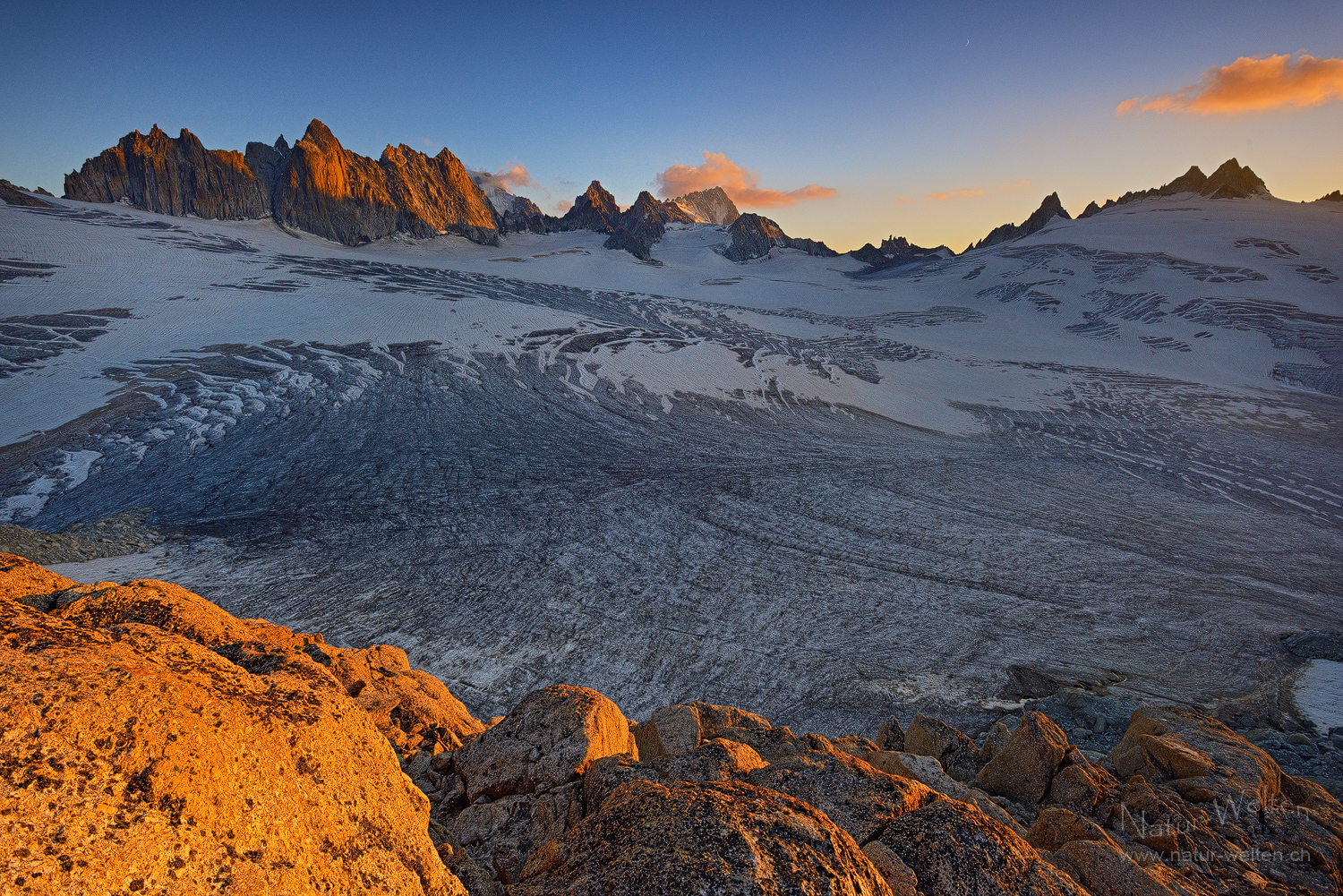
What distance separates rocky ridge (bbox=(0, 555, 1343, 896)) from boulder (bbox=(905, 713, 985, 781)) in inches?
13.8

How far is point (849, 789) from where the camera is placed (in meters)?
2.93

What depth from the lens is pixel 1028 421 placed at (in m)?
25.1

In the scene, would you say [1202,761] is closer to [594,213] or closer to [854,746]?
[854,746]

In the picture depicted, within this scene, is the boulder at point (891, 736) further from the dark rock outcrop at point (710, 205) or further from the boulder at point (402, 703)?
the dark rock outcrop at point (710, 205)

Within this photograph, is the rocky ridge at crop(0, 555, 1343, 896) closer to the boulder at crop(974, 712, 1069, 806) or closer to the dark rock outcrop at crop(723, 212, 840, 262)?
the boulder at crop(974, 712, 1069, 806)

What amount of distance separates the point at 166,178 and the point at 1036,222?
347 ft

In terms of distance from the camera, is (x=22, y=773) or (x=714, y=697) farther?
(x=714, y=697)

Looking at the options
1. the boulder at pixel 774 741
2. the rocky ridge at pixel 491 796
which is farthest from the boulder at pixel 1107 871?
the boulder at pixel 774 741

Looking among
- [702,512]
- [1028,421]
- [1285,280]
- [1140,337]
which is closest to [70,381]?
[702,512]

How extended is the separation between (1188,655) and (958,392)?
22494mm

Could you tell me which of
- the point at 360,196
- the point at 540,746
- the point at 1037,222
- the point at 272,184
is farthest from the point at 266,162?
the point at 1037,222

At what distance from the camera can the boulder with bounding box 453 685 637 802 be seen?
10.3ft

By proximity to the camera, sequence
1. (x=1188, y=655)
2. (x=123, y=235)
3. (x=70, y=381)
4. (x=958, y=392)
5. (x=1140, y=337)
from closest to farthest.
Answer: (x=1188, y=655) → (x=70, y=381) → (x=958, y=392) → (x=123, y=235) → (x=1140, y=337)

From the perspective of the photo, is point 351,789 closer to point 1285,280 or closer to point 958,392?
point 958,392
